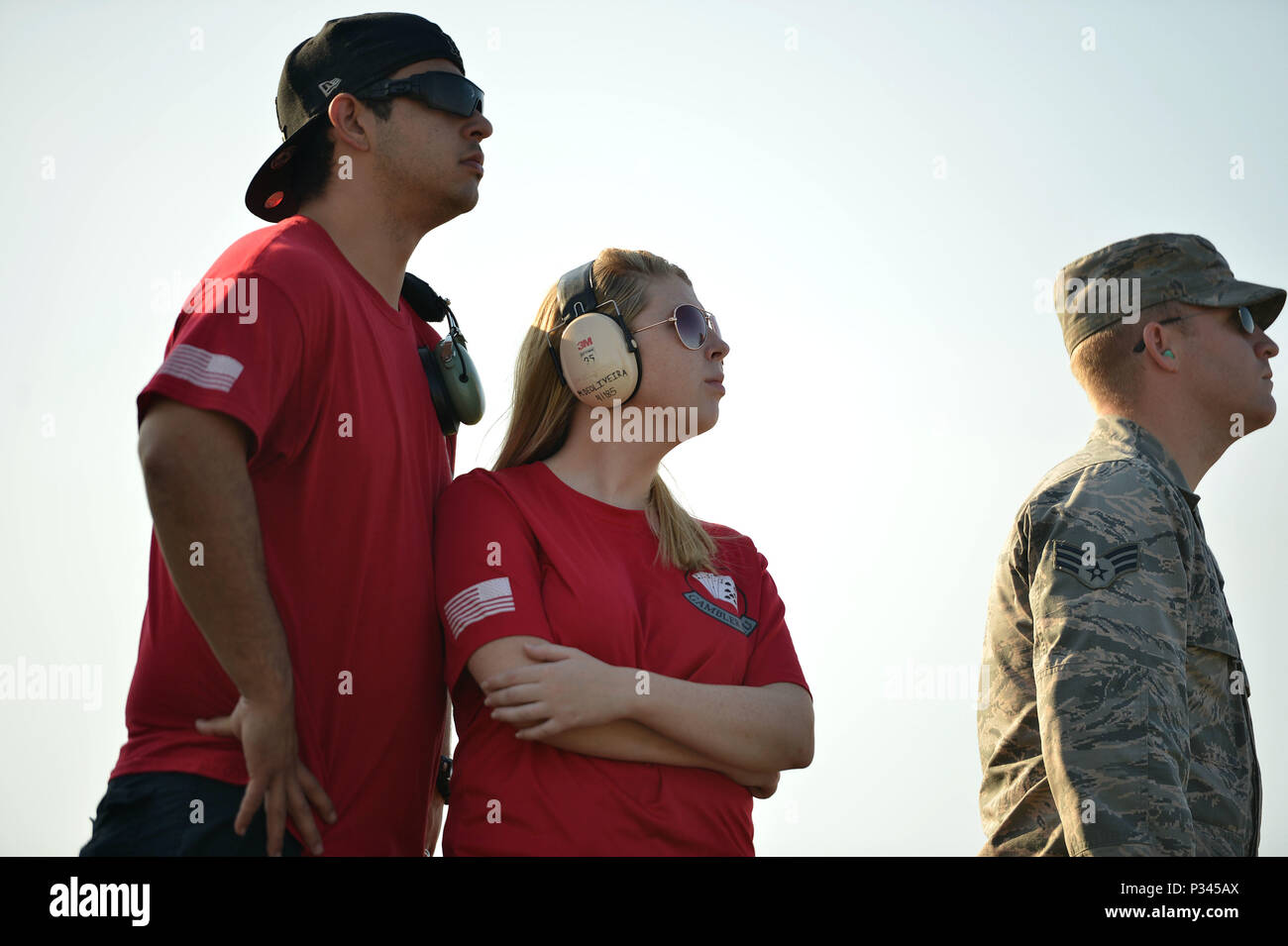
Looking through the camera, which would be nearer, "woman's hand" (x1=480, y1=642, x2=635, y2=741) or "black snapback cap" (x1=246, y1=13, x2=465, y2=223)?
"woman's hand" (x1=480, y1=642, x2=635, y2=741)

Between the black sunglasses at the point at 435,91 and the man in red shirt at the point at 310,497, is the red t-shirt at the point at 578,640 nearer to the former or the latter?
the man in red shirt at the point at 310,497

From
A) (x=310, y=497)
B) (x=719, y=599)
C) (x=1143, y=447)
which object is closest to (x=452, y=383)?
(x=310, y=497)

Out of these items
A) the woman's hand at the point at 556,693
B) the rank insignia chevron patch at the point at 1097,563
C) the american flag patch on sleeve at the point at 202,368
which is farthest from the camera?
the rank insignia chevron patch at the point at 1097,563

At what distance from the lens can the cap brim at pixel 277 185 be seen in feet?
12.5

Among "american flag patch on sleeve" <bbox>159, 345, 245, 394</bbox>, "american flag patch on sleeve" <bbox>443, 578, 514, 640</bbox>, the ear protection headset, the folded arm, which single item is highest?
the ear protection headset

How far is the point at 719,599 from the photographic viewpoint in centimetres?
363

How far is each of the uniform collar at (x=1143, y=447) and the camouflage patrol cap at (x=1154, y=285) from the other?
1.29ft

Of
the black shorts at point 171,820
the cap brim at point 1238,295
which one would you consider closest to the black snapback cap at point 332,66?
the black shorts at point 171,820

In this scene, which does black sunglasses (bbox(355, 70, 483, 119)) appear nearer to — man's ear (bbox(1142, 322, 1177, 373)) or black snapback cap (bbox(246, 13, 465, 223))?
black snapback cap (bbox(246, 13, 465, 223))

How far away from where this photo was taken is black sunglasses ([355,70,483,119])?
A: 377 centimetres

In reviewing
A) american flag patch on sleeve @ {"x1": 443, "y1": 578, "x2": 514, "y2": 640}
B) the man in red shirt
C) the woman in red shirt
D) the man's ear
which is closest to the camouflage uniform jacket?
the man's ear

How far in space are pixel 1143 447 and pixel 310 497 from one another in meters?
2.59

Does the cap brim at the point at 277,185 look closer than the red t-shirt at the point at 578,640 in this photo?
No
